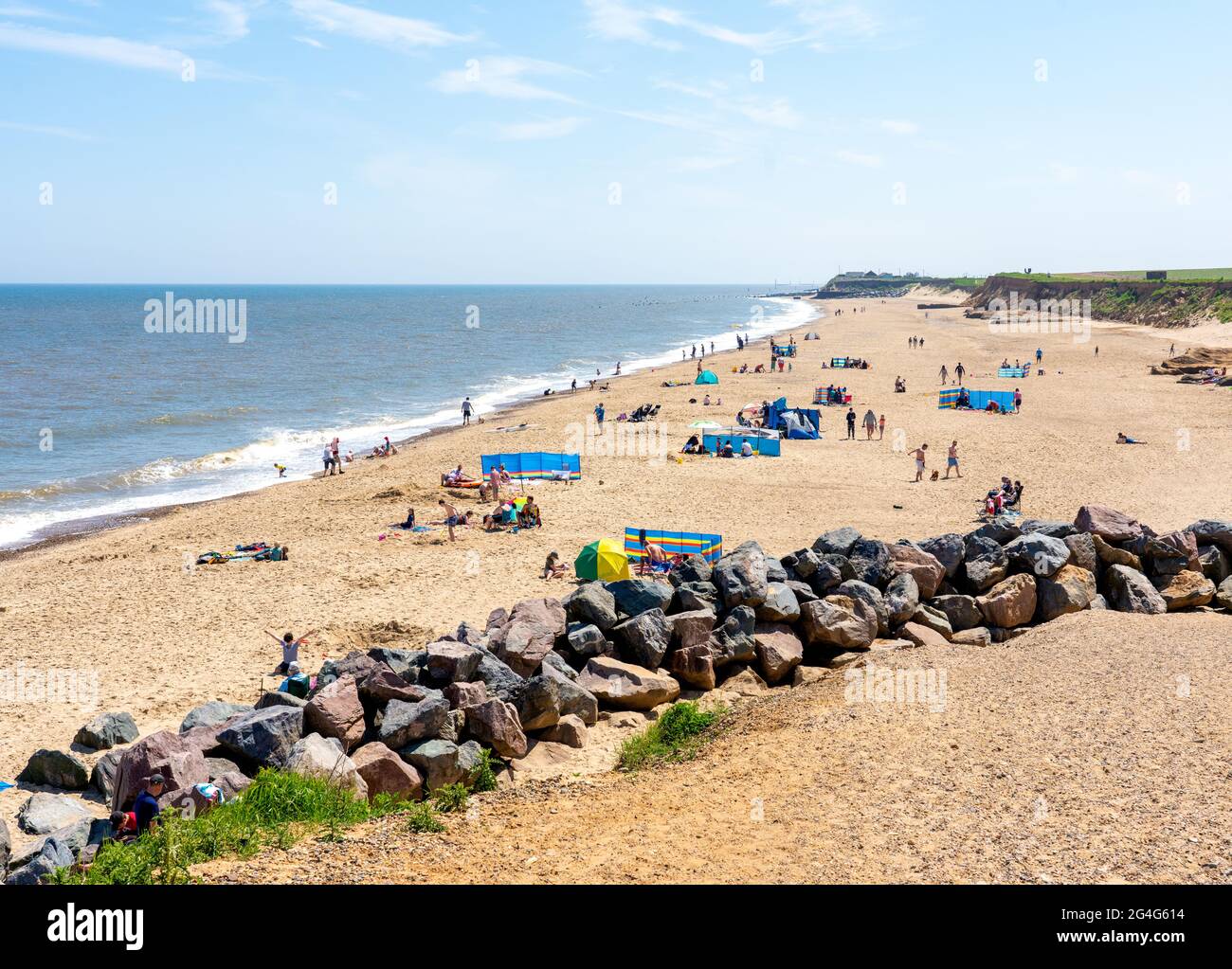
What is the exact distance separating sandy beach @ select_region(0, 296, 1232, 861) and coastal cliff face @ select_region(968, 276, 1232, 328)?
4206cm

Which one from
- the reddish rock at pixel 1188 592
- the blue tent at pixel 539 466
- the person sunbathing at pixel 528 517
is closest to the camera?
the reddish rock at pixel 1188 592

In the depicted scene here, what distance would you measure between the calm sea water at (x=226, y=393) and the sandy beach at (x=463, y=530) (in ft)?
15.5

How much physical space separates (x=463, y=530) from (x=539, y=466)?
6.08 meters

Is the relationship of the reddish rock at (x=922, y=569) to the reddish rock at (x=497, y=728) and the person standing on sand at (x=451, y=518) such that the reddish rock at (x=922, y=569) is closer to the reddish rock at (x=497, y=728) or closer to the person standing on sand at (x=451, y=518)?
the reddish rock at (x=497, y=728)

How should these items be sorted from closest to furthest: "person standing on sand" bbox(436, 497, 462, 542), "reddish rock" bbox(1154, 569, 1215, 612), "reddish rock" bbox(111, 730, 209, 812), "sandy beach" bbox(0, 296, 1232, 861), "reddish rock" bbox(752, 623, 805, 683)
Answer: "reddish rock" bbox(111, 730, 209, 812) < "reddish rock" bbox(752, 623, 805, 683) < "reddish rock" bbox(1154, 569, 1215, 612) < "sandy beach" bbox(0, 296, 1232, 861) < "person standing on sand" bbox(436, 497, 462, 542)

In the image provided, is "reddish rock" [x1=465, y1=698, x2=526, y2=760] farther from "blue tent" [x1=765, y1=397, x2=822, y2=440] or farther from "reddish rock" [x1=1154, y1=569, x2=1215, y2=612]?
"blue tent" [x1=765, y1=397, x2=822, y2=440]

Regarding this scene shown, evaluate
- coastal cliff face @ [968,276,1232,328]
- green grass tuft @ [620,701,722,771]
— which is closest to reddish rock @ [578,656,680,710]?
green grass tuft @ [620,701,722,771]

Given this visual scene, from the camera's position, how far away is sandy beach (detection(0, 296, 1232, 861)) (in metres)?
16.2

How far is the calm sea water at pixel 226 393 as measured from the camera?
115 feet

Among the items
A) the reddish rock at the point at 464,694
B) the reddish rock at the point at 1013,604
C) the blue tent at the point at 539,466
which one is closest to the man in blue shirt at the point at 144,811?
the reddish rock at the point at 464,694
